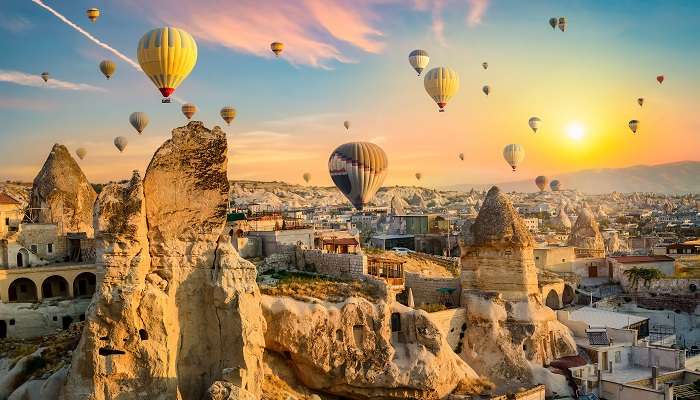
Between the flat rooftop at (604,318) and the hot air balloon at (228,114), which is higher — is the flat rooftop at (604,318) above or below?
below

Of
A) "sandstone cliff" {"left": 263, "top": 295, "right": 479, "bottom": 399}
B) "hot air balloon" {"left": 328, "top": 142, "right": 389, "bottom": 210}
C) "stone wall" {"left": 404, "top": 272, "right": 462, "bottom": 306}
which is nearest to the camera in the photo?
"sandstone cliff" {"left": 263, "top": 295, "right": 479, "bottom": 399}

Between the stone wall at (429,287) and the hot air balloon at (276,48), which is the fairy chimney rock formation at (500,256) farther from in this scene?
the hot air balloon at (276,48)

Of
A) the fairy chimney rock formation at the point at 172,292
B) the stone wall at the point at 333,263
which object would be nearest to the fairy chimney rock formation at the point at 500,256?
the stone wall at the point at 333,263

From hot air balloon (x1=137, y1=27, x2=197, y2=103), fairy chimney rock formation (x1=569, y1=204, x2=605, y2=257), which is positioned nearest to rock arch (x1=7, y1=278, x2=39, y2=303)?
hot air balloon (x1=137, y1=27, x2=197, y2=103)

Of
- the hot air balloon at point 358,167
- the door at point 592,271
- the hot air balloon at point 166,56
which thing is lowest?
the door at point 592,271

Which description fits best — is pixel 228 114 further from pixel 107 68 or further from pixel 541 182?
pixel 541 182

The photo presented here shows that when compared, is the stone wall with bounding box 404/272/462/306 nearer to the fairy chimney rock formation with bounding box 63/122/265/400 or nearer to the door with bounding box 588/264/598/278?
the fairy chimney rock formation with bounding box 63/122/265/400
